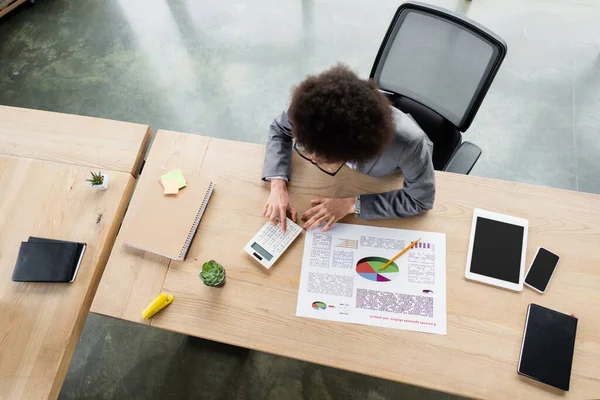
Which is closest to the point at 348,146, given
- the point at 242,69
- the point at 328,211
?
the point at 328,211

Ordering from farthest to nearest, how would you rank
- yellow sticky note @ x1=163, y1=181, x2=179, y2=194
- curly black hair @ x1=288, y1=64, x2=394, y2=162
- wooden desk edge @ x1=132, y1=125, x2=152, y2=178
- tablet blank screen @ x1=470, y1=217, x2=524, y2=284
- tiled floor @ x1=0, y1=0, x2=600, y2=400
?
tiled floor @ x1=0, y1=0, x2=600, y2=400 → wooden desk edge @ x1=132, y1=125, x2=152, y2=178 → yellow sticky note @ x1=163, y1=181, x2=179, y2=194 → tablet blank screen @ x1=470, y1=217, x2=524, y2=284 → curly black hair @ x1=288, y1=64, x2=394, y2=162

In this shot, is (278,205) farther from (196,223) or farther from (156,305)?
(156,305)

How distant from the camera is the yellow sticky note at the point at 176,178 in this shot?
1.37 meters

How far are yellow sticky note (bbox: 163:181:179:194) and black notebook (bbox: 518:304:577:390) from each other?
3.85 feet

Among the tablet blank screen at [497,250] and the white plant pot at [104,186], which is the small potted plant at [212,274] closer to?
the white plant pot at [104,186]

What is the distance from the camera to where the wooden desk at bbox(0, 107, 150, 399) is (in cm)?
119

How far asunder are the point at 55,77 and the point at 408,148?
2685 mm

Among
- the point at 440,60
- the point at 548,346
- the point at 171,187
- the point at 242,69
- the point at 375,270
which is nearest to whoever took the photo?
the point at 548,346

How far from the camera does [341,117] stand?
1.00 metres

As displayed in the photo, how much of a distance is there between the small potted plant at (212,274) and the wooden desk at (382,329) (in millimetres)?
42

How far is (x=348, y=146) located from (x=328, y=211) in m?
0.32

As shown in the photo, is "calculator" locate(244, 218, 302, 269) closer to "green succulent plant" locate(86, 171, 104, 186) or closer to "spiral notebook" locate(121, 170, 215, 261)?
"spiral notebook" locate(121, 170, 215, 261)

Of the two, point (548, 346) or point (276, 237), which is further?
point (276, 237)

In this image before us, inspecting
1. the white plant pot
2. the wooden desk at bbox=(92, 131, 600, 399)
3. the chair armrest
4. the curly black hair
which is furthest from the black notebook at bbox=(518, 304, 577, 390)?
the white plant pot
